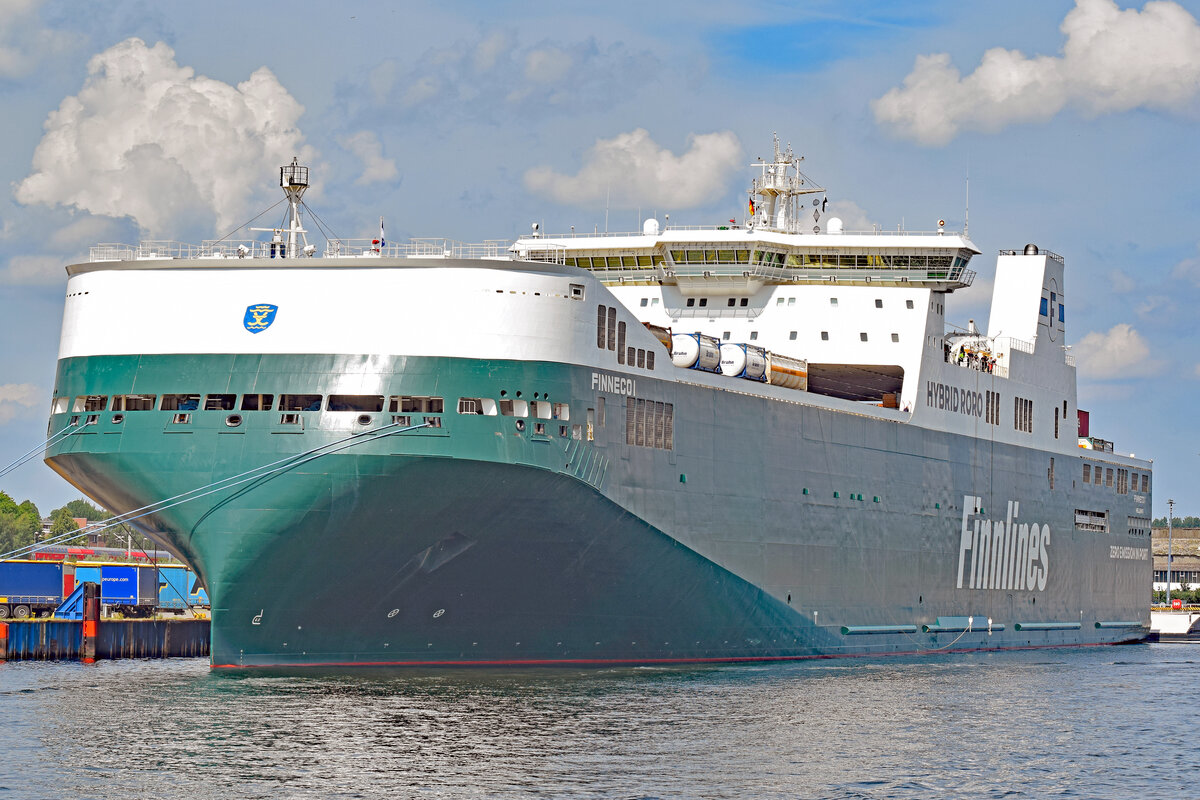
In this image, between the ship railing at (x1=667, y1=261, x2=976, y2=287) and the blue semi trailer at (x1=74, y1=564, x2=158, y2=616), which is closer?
the ship railing at (x1=667, y1=261, x2=976, y2=287)

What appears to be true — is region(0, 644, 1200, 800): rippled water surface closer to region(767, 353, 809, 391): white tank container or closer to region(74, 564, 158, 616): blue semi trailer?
region(767, 353, 809, 391): white tank container

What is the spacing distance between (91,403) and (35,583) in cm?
2979

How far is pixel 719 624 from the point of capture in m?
34.3

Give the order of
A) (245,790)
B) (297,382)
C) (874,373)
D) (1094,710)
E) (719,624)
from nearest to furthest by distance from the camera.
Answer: (245,790) → (297,382) → (1094,710) → (719,624) → (874,373)

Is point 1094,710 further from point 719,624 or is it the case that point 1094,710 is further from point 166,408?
point 166,408

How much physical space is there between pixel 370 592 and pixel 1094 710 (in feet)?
46.8

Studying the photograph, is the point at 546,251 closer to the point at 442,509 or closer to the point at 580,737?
the point at 442,509

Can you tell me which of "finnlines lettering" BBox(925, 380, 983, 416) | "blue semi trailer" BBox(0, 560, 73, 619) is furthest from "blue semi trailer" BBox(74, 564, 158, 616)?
"finnlines lettering" BBox(925, 380, 983, 416)

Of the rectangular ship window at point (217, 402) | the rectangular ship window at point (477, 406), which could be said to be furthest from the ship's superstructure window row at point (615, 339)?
the rectangular ship window at point (217, 402)

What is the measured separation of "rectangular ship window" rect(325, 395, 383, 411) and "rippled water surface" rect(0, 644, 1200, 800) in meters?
4.91

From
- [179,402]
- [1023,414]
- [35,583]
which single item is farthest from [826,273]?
[35,583]

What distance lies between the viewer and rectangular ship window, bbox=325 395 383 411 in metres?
28.2

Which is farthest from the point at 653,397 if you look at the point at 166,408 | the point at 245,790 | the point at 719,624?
the point at 245,790

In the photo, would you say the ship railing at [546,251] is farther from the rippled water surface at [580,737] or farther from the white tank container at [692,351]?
the rippled water surface at [580,737]
